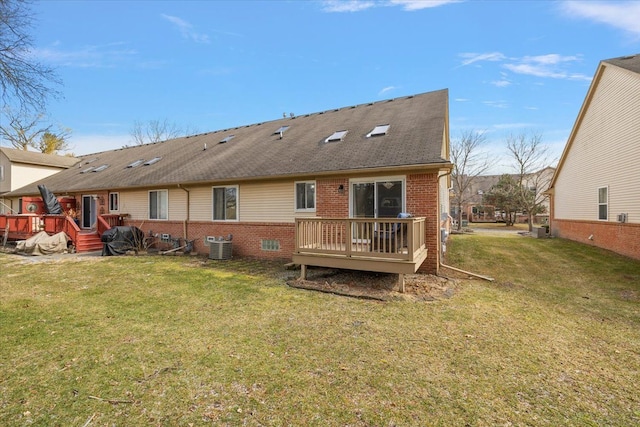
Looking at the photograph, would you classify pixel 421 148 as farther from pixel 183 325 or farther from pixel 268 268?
pixel 183 325

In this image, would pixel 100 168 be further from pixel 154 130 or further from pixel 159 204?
pixel 154 130

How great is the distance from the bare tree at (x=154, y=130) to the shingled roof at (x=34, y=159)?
48.7 ft

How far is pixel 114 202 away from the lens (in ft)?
47.6

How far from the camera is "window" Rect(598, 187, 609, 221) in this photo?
451 inches

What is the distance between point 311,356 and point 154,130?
40638mm

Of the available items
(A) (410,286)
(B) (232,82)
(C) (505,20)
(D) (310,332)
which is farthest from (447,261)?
(B) (232,82)

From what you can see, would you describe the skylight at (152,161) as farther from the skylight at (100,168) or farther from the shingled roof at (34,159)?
the shingled roof at (34,159)

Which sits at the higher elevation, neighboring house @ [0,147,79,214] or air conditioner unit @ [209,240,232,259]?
neighboring house @ [0,147,79,214]

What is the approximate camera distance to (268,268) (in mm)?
9086

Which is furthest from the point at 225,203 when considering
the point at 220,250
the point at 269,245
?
the point at 269,245

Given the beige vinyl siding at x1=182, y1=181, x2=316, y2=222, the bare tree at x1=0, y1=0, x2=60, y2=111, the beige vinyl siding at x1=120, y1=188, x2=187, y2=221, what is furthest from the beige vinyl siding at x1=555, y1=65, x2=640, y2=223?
the bare tree at x1=0, y1=0, x2=60, y2=111

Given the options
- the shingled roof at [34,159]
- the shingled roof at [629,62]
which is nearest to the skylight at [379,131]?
the shingled roof at [629,62]

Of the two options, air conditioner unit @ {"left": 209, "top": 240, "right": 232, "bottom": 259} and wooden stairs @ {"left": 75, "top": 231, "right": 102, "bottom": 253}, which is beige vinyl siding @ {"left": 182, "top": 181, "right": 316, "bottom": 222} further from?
wooden stairs @ {"left": 75, "top": 231, "right": 102, "bottom": 253}

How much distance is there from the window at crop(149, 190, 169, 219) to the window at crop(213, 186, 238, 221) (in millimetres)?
2789
